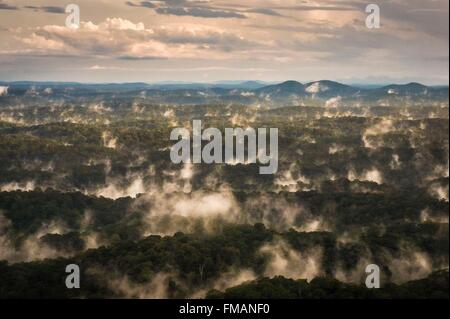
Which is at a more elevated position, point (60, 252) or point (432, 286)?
point (432, 286)

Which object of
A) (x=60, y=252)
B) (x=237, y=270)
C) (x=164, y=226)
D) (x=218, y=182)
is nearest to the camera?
(x=237, y=270)

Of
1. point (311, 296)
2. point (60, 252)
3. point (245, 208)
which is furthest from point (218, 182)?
point (311, 296)

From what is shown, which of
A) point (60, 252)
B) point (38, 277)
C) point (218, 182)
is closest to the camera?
point (38, 277)

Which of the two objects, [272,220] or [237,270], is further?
[272,220]

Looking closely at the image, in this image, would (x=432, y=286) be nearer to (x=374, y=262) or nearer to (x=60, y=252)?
(x=374, y=262)

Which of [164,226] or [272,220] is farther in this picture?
[272,220]
